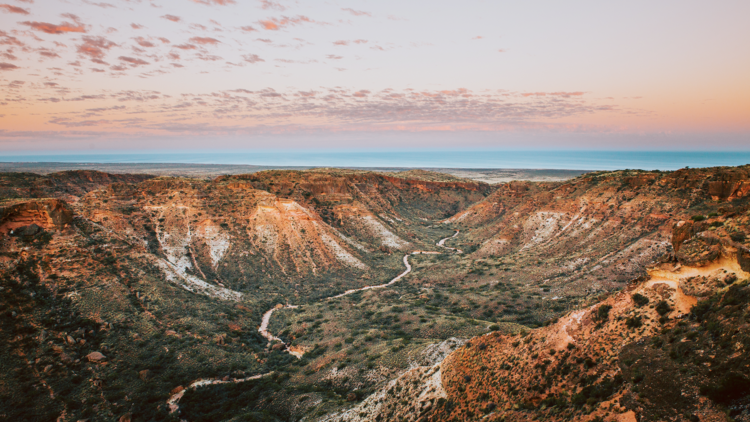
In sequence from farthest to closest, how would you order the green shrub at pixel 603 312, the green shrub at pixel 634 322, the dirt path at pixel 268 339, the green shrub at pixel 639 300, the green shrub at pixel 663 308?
1. the dirt path at pixel 268 339
2. the green shrub at pixel 603 312
3. the green shrub at pixel 639 300
4. the green shrub at pixel 634 322
5. the green shrub at pixel 663 308

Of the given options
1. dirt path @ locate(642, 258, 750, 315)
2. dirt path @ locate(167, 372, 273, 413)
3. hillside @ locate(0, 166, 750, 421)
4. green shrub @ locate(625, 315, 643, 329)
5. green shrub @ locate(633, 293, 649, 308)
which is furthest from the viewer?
dirt path @ locate(167, 372, 273, 413)

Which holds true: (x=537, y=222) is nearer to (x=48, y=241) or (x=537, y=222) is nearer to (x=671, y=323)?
(x=671, y=323)

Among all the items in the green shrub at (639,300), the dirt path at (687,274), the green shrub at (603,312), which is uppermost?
the dirt path at (687,274)

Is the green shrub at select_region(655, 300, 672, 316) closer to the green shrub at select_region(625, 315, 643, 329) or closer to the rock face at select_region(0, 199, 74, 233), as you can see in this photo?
the green shrub at select_region(625, 315, 643, 329)

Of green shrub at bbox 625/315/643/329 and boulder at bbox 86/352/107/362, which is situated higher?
green shrub at bbox 625/315/643/329

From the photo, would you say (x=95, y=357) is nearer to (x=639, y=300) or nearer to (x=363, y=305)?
(x=363, y=305)

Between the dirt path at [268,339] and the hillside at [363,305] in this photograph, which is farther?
the dirt path at [268,339]

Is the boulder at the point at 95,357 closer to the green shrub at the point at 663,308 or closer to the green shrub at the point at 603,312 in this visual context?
the green shrub at the point at 603,312

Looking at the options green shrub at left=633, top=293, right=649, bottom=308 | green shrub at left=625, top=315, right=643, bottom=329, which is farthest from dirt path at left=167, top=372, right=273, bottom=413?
green shrub at left=633, top=293, right=649, bottom=308

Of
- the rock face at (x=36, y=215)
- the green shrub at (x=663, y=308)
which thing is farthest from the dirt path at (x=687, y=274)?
the rock face at (x=36, y=215)

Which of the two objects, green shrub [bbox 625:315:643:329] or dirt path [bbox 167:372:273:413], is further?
dirt path [bbox 167:372:273:413]

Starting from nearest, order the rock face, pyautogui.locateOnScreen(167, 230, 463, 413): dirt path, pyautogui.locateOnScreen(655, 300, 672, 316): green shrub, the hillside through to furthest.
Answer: the hillside
pyautogui.locateOnScreen(655, 300, 672, 316): green shrub
pyautogui.locateOnScreen(167, 230, 463, 413): dirt path
the rock face
